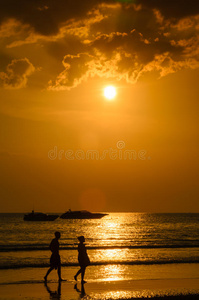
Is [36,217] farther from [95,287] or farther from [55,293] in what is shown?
[55,293]

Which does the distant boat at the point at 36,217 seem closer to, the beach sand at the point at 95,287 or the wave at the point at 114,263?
the wave at the point at 114,263

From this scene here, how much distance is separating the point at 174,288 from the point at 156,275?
4228mm

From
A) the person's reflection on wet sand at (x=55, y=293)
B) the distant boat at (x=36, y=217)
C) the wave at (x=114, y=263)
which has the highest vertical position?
the distant boat at (x=36, y=217)

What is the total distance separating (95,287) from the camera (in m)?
18.5

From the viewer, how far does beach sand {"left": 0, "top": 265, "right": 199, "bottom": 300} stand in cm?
1655

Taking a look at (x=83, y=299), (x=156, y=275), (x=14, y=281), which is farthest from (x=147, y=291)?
(x=14, y=281)

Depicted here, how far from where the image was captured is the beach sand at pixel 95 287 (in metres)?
16.5

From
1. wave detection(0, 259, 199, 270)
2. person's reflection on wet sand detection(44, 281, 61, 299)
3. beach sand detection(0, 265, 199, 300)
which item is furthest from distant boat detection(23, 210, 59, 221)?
person's reflection on wet sand detection(44, 281, 61, 299)

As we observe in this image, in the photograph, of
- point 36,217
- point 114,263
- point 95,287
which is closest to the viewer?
point 95,287

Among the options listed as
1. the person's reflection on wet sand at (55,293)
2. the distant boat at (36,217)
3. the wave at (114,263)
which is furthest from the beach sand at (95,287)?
the distant boat at (36,217)

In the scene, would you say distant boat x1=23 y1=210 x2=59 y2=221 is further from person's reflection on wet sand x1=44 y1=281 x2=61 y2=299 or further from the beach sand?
person's reflection on wet sand x1=44 y1=281 x2=61 y2=299

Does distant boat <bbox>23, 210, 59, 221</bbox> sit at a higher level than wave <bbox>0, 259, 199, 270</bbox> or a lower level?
higher

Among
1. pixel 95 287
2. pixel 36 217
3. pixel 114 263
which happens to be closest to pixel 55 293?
pixel 95 287

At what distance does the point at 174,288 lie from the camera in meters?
18.4
